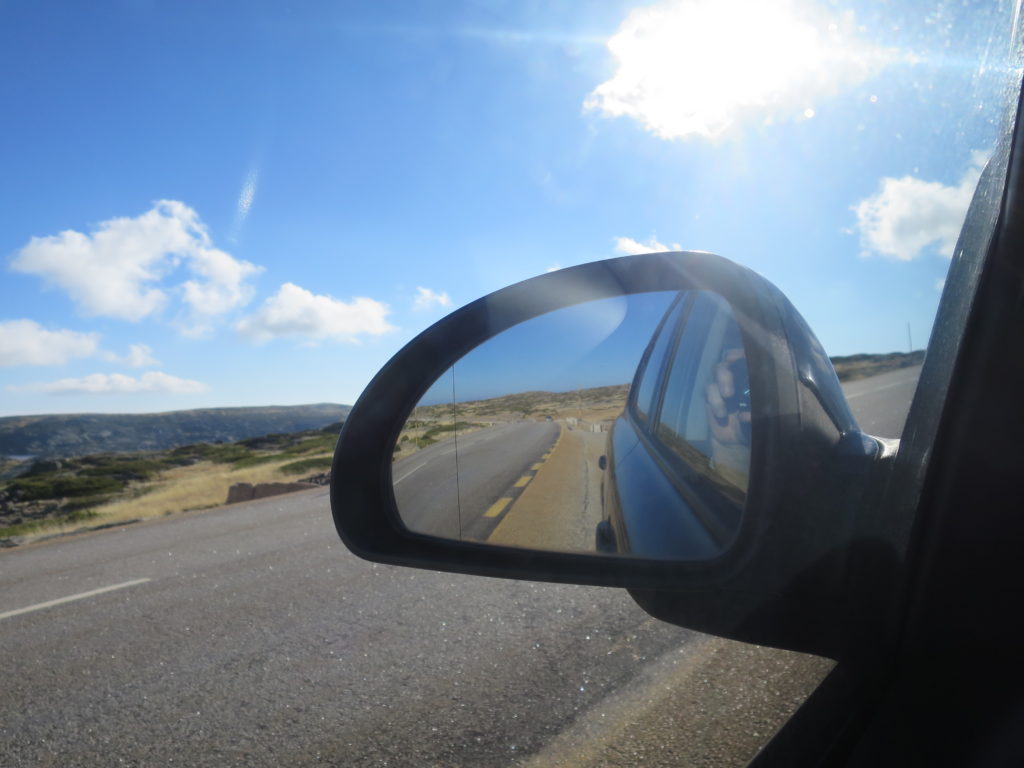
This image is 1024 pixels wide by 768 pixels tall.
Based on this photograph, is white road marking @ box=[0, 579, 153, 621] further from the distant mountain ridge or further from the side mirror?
the distant mountain ridge

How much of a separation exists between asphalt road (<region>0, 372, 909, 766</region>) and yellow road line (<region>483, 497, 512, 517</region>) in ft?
3.32

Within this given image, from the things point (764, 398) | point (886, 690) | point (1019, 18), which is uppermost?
point (1019, 18)

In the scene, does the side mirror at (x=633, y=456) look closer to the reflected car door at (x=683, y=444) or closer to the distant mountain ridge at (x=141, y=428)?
the reflected car door at (x=683, y=444)

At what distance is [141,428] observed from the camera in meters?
163

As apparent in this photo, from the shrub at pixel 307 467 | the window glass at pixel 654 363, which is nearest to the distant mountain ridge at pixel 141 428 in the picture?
the shrub at pixel 307 467

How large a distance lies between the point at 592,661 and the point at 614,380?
2.19m

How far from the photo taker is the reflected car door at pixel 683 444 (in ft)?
5.47

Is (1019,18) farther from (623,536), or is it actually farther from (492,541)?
(492,541)

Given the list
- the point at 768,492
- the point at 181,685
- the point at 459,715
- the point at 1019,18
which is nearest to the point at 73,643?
the point at 181,685

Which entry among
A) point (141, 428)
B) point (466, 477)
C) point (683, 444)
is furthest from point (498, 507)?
point (141, 428)

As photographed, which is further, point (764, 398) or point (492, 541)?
point (492, 541)

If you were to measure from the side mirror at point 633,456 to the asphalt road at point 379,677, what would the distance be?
34cm

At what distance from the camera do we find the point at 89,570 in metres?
8.08

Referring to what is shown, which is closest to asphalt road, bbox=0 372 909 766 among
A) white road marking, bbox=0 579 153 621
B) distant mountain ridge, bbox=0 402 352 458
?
white road marking, bbox=0 579 153 621
